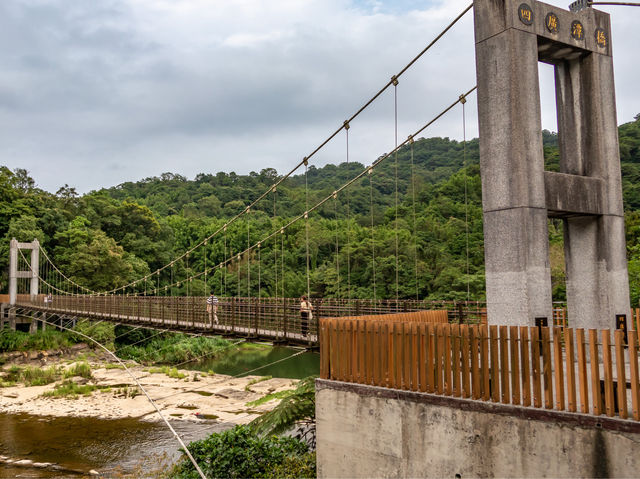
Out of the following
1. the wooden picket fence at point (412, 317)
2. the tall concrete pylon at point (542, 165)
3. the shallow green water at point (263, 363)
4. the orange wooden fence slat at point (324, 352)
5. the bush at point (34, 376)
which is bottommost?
the shallow green water at point (263, 363)

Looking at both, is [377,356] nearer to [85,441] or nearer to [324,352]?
[324,352]

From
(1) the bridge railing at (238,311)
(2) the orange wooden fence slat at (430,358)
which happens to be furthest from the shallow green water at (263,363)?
(2) the orange wooden fence slat at (430,358)

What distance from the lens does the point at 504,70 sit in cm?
649

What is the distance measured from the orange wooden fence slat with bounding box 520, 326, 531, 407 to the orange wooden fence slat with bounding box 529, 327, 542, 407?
6 centimetres

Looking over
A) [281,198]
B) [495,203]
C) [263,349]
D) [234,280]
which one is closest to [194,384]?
[263,349]

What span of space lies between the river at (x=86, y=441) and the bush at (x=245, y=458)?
198 centimetres

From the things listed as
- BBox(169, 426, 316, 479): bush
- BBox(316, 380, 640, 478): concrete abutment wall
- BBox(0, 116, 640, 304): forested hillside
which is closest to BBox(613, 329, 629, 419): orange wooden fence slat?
BBox(316, 380, 640, 478): concrete abutment wall

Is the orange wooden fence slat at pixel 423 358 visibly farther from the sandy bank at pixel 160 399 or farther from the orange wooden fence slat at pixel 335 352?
the sandy bank at pixel 160 399

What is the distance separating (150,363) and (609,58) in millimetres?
25486

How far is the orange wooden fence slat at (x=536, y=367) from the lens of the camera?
4.78 meters

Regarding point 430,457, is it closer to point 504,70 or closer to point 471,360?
point 471,360

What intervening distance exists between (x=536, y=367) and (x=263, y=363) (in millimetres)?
23491

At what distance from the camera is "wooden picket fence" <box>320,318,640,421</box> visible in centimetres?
436

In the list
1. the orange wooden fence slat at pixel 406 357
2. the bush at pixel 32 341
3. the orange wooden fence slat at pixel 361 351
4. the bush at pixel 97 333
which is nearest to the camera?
the orange wooden fence slat at pixel 406 357
